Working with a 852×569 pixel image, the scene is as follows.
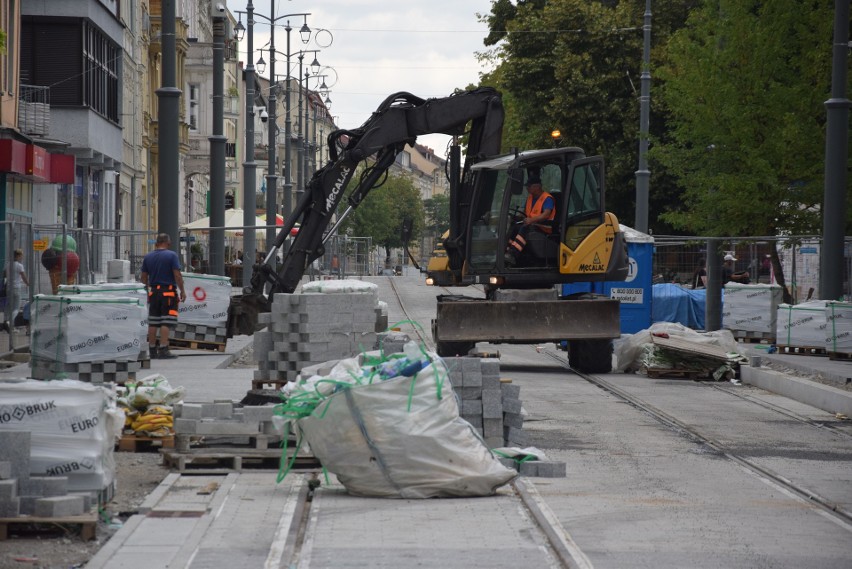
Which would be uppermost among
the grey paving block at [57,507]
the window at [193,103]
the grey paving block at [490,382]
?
the window at [193,103]

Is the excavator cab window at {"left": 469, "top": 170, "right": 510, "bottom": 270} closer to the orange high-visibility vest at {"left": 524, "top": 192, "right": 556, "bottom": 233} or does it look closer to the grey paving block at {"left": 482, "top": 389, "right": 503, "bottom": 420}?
the orange high-visibility vest at {"left": 524, "top": 192, "right": 556, "bottom": 233}

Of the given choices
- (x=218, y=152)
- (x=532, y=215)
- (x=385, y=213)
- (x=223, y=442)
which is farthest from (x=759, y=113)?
(x=385, y=213)

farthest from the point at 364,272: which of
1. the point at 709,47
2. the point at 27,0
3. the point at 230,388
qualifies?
the point at 230,388

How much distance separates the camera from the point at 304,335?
17000 mm

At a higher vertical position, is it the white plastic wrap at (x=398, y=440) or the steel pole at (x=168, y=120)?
the steel pole at (x=168, y=120)

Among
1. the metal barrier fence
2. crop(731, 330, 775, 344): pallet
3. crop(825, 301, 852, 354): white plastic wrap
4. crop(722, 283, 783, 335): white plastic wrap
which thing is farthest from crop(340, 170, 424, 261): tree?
crop(825, 301, 852, 354): white plastic wrap

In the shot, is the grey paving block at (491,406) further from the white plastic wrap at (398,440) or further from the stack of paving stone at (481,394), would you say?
the white plastic wrap at (398,440)

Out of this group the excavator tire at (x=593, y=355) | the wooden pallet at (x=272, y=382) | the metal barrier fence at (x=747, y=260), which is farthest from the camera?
the metal barrier fence at (x=747, y=260)

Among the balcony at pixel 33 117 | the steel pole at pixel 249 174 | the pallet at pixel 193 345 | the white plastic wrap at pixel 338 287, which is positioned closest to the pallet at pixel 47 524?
the white plastic wrap at pixel 338 287

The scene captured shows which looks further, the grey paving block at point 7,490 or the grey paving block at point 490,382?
the grey paving block at point 490,382

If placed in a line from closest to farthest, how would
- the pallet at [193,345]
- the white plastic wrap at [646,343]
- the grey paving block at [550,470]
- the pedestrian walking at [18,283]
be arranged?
1. the grey paving block at [550,470]
2. the pedestrian walking at [18,283]
3. the white plastic wrap at [646,343]
4. the pallet at [193,345]

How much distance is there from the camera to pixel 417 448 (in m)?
9.63

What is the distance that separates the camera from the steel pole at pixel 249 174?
36719 millimetres

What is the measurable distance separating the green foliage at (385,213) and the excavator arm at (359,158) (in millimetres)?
81737
